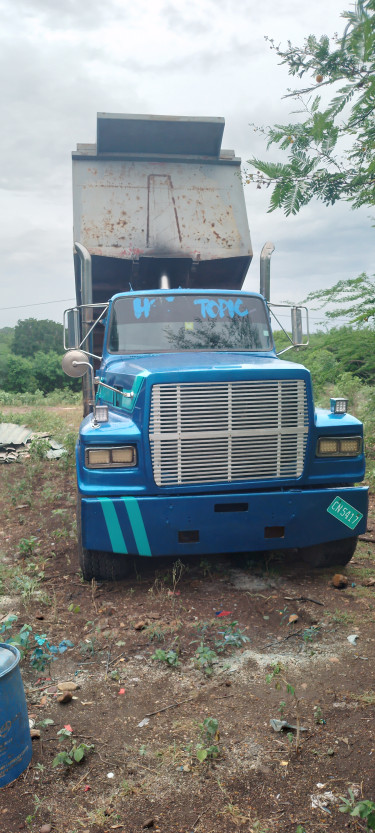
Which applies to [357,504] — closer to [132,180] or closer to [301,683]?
[301,683]

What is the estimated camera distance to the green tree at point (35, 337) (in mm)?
32719

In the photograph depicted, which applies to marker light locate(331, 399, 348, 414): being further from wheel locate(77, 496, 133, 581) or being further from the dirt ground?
wheel locate(77, 496, 133, 581)

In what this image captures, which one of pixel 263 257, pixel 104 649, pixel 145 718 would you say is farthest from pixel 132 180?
pixel 145 718

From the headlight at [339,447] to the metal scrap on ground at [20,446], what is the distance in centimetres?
601

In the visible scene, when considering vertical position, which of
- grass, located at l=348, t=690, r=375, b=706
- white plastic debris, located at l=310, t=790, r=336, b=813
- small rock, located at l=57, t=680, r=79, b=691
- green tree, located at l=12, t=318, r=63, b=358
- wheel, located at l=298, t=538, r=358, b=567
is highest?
green tree, located at l=12, t=318, r=63, b=358

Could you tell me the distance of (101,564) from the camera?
4746mm

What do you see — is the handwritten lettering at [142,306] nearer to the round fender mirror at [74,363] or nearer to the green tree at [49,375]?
the round fender mirror at [74,363]

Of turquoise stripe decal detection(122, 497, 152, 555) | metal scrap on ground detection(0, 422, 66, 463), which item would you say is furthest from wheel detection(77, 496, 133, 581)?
metal scrap on ground detection(0, 422, 66, 463)

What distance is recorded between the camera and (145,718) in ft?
10.1

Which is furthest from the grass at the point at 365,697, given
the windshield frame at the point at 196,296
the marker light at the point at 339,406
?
the windshield frame at the point at 196,296

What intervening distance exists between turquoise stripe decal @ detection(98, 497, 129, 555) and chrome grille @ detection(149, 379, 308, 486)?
37cm

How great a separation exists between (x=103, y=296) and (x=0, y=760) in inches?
248

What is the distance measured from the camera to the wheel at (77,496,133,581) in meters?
4.71

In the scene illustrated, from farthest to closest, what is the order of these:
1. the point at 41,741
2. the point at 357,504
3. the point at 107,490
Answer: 1. the point at 357,504
2. the point at 107,490
3. the point at 41,741
